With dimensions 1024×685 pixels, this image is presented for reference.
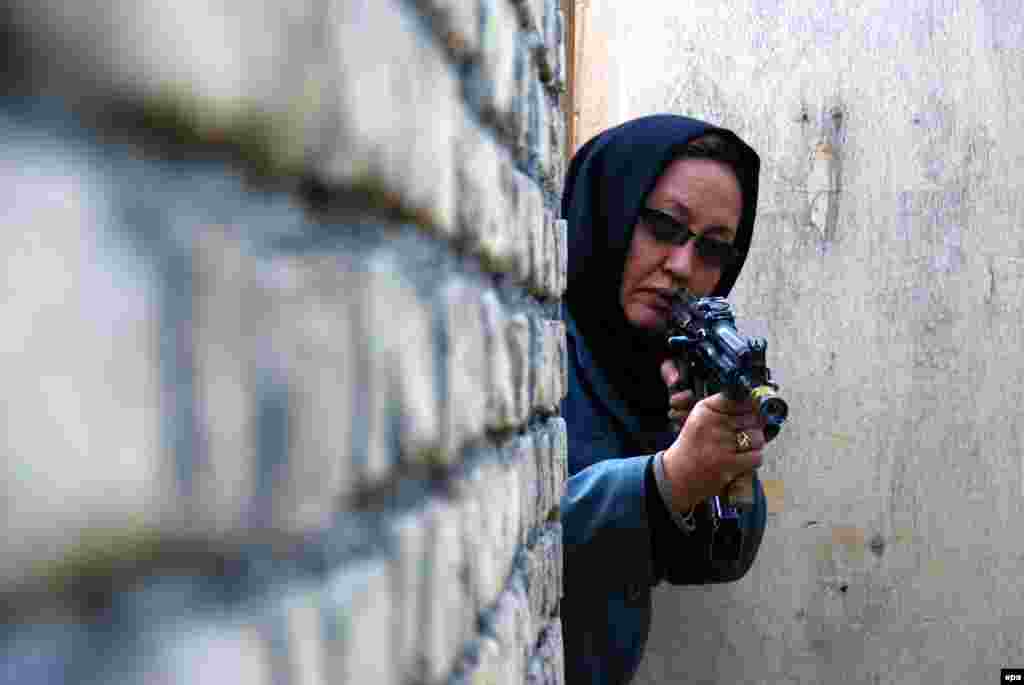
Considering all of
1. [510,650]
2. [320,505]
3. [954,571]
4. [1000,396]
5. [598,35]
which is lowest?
[954,571]

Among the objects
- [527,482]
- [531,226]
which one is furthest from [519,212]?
[527,482]

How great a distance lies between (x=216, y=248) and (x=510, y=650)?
410 mm

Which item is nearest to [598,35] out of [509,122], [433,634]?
[509,122]

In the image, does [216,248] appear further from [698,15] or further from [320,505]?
[698,15]

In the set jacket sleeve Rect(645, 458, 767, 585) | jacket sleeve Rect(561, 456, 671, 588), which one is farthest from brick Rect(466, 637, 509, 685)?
jacket sleeve Rect(645, 458, 767, 585)

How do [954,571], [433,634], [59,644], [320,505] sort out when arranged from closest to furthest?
[59,644], [320,505], [433,634], [954,571]

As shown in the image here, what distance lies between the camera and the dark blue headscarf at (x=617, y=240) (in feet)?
7.42

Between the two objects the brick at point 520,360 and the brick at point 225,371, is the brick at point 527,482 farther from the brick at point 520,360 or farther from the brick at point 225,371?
the brick at point 225,371

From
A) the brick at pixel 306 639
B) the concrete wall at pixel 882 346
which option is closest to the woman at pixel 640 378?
the concrete wall at pixel 882 346

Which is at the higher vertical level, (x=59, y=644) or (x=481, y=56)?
(x=481, y=56)

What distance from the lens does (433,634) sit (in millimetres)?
423

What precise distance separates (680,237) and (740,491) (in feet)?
1.68

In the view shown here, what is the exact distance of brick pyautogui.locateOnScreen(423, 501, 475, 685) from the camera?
0.42 metres

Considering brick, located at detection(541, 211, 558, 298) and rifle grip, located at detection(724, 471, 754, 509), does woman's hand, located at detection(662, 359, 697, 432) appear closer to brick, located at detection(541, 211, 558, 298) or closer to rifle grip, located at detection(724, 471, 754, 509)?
rifle grip, located at detection(724, 471, 754, 509)
